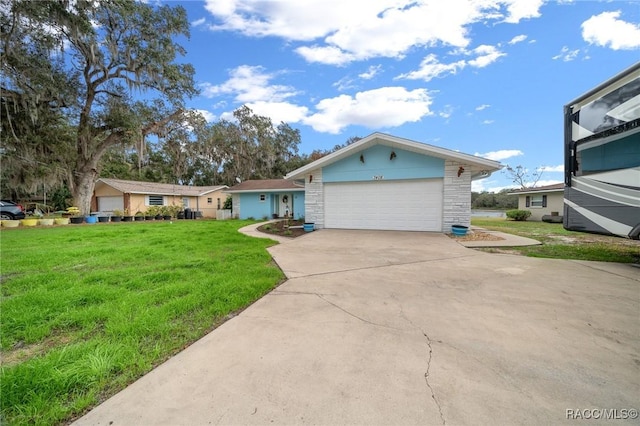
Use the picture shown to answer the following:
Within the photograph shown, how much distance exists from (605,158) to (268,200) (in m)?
17.4

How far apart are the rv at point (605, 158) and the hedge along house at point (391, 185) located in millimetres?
3906

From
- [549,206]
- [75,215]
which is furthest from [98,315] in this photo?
[549,206]

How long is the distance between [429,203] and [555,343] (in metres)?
8.33

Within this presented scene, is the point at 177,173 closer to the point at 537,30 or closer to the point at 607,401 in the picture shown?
the point at 537,30

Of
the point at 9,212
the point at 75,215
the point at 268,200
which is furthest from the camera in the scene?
the point at 268,200

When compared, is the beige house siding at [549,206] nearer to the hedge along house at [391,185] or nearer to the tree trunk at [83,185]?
the hedge along house at [391,185]

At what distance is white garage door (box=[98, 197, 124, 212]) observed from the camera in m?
→ 21.7

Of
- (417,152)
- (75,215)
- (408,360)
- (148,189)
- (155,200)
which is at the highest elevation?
(417,152)

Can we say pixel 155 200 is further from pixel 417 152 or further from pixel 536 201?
pixel 536 201

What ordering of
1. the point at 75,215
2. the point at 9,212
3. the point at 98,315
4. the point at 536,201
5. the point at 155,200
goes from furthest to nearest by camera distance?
the point at 155,200, the point at 536,201, the point at 9,212, the point at 75,215, the point at 98,315

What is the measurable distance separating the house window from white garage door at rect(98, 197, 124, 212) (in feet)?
6.26

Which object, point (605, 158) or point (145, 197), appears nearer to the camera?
point (605, 158)

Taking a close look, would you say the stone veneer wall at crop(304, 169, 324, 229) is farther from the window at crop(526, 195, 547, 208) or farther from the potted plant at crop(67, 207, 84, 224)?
the window at crop(526, 195, 547, 208)

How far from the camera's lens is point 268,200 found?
1941 cm
